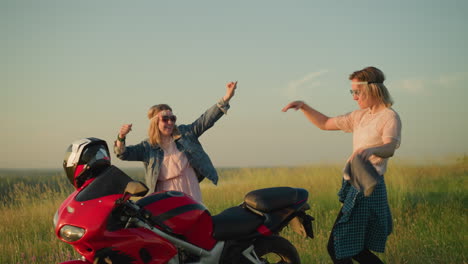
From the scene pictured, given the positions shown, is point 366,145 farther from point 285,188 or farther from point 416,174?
point 416,174

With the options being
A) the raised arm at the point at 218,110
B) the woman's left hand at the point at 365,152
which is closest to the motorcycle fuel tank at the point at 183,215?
the woman's left hand at the point at 365,152

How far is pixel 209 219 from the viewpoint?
4.09 metres

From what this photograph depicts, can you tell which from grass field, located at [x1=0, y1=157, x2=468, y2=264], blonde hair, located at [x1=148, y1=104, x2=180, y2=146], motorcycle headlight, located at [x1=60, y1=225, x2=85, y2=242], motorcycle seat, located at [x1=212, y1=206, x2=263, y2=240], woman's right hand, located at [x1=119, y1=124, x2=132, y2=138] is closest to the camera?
motorcycle headlight, located at [x1=60, y1=225, x2=85, y2=242]

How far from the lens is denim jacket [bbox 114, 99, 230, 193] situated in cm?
596

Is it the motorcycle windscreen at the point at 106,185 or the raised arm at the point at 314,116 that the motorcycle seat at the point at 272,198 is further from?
the motorcycle windscreen at the point at 106,185

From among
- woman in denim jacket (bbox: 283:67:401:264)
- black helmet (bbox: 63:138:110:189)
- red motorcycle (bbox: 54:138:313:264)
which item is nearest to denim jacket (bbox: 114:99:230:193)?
red motorcycle (bbox: 54:138:313:264)

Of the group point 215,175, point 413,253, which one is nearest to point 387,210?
point 215,175

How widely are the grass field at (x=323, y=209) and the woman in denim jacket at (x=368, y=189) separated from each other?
225cm

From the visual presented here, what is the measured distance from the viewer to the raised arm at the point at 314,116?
5098 mm

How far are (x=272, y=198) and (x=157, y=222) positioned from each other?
1167 mm

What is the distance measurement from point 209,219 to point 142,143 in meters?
2.35

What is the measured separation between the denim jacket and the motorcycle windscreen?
2405 mm

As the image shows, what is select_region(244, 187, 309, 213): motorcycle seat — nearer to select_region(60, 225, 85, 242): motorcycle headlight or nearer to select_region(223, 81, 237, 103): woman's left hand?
select_region(60, 225, 85, 242): motorcycle headlight

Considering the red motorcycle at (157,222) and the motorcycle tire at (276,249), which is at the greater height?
the red motorcycle at (157,222)
